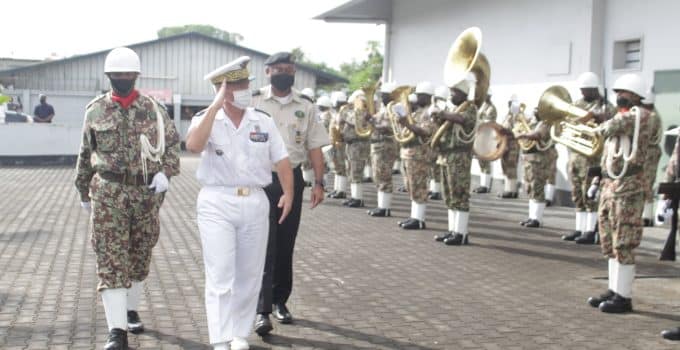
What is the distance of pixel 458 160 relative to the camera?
37.2ft

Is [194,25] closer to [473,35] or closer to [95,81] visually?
[95,81]

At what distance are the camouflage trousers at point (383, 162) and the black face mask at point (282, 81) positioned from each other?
7760 mm

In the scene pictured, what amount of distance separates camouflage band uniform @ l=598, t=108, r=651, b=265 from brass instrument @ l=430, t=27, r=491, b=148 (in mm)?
3752

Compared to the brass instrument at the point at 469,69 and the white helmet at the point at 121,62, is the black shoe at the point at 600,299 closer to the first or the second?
the brass instrument at the point at 469,69

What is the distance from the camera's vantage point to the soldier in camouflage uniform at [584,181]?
11.1m

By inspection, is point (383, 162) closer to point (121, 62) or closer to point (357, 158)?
A: point (357, 158)

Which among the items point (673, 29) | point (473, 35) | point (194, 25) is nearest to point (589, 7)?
point (673, 29)

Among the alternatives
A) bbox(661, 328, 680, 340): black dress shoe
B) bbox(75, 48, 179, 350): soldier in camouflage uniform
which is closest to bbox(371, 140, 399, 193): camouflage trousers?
bbox(661, 328, 680, 340): black dress shoe

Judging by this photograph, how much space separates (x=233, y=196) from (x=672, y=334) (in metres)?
3.64

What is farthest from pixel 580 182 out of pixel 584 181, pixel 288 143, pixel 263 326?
pixel 263 326

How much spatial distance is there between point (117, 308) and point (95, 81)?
133 ft

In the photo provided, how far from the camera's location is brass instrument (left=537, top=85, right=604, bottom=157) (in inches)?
368

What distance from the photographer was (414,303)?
7.77 m

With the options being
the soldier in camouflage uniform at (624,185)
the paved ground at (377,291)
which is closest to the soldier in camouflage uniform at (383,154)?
the paved ground at (377,291)
